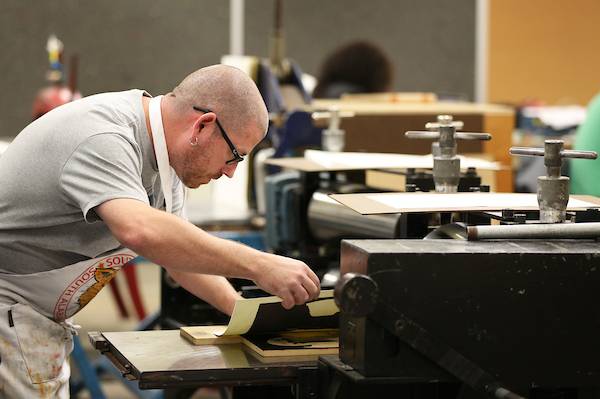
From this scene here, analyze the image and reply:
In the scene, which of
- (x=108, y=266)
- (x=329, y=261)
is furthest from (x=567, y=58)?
(x=108, y=266)

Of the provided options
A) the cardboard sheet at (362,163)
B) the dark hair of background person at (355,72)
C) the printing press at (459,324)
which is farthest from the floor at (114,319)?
the printing press at (459,324)

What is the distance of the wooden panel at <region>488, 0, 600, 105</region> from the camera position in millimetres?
5855

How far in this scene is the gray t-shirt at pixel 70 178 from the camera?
4.92 feet

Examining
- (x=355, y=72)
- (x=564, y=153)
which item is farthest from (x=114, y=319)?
(x=564, y=153)

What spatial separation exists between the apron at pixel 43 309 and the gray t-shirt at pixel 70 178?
0.02m

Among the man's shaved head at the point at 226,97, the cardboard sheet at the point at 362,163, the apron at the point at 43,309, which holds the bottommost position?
the apron at the point at 43,309

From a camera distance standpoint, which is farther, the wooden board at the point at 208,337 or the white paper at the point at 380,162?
the white paper at the point at 380,162

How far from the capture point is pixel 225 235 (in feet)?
10.1

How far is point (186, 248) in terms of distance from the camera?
145 cm

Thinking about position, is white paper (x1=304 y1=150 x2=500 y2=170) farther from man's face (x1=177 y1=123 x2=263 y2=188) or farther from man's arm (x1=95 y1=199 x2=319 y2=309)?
man's arm (x1=95 y1=199 x2=319 y2=309)

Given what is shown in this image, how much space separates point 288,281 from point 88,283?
439 mm

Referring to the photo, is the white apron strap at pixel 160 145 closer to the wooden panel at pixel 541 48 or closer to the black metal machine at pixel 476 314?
the black metal machine at pixel 476 314

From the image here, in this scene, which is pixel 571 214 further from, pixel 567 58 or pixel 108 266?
pixel 567 58

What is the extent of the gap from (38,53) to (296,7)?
1368mm
